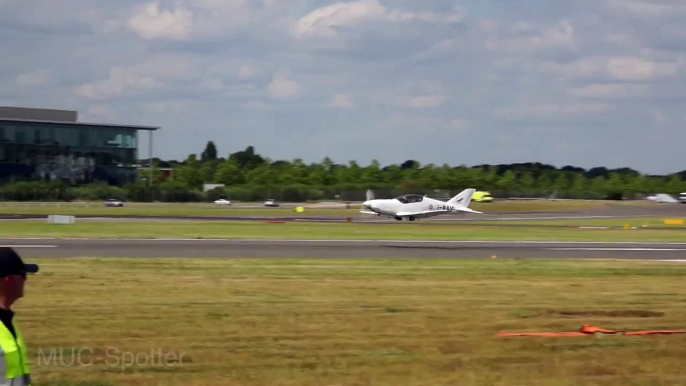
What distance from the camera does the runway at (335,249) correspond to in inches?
1153

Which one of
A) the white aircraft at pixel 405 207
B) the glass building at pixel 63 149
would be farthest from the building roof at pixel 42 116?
the white aircraft at pixel 405 207

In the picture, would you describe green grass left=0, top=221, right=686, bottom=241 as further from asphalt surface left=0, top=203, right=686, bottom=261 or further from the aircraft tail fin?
the aircraft tail fin

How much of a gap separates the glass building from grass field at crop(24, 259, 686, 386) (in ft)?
294

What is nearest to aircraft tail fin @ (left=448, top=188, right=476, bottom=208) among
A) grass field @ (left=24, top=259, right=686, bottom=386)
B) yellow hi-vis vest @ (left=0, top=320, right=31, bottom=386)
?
grass field @ (left=24, top=259, right=686, bottom=386)

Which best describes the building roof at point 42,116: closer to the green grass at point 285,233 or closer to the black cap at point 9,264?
the green grass at point 285,233

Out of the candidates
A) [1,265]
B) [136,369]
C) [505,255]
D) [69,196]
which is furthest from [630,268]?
[69,196]

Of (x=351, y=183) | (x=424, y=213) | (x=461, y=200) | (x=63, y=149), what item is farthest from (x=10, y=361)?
(x=351, y=183)

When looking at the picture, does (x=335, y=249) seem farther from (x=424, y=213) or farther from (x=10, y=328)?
(x=424, y=213)

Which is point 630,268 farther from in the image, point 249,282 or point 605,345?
point 605,345

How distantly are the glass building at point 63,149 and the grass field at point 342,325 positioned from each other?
8970 centimetres

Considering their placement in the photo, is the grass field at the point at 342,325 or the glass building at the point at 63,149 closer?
the grass field at the point at 342,325

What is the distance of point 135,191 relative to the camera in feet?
357

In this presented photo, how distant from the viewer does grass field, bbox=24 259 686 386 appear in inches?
457

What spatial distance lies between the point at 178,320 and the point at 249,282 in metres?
5.56
